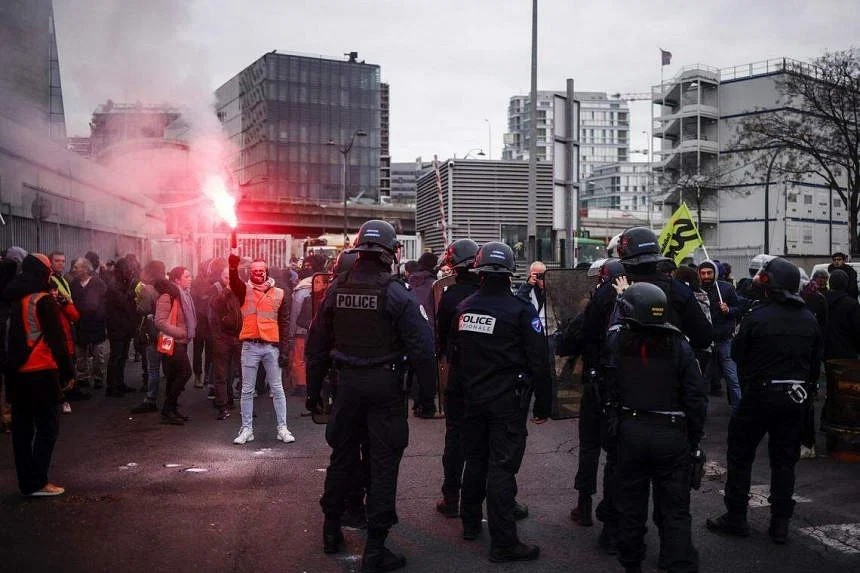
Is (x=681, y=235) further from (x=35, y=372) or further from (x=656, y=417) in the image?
(x=35, y=372)

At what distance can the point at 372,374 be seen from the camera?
4848 mm

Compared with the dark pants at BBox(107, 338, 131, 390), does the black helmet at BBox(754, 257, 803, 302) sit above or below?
above

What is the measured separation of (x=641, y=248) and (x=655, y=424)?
53.8 inches

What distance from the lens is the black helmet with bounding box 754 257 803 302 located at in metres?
5.29

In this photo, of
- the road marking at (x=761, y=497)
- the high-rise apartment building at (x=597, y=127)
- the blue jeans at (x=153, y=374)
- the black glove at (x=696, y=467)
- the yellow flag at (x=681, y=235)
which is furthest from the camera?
Result: the high-rise apartment building at (x=597, y=127)

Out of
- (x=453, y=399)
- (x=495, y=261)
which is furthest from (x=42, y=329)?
(x=495, y=261)

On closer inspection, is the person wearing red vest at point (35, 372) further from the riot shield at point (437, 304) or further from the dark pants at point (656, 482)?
the dark pants at point (656, 482)

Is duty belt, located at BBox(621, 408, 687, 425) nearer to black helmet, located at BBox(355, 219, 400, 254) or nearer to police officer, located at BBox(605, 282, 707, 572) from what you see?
police officer, located at BBox(605, 282, 707, 572)

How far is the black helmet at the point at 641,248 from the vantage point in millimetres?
5078

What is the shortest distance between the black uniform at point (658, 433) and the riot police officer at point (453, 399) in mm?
1552

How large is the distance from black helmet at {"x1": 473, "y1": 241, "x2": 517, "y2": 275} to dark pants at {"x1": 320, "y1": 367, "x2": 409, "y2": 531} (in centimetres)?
97

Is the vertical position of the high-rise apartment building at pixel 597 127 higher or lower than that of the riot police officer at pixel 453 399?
higher

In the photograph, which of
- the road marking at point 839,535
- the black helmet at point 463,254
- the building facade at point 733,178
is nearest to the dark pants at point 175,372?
the black helmet at point 463,254

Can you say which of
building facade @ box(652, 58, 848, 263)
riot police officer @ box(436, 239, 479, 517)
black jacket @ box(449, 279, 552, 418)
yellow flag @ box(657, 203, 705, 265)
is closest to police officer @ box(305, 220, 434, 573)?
black jacket @ box(449, 279, 552, 418)
